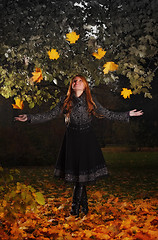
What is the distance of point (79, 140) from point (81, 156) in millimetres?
243

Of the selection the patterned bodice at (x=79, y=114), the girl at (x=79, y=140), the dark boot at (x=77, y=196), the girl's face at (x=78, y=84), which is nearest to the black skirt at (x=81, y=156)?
the girl at (x=79, y=140)

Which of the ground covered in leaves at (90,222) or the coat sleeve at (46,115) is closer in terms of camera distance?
the ground covered in leaves at (90,222)

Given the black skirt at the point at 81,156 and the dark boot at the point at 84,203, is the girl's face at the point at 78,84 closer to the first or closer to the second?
the black skirt at the point at 81,156

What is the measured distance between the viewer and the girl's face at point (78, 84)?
18.4 feet

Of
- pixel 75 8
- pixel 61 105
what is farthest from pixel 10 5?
pixel 61 105

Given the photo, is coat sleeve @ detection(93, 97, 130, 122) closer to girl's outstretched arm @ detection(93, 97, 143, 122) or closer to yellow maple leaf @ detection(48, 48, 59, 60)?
girl's outstretched arm @ detection(93, 97, 143, 122)

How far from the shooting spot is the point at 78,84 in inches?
221

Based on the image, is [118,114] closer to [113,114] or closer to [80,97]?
[113,114]

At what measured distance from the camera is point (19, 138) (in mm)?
16031

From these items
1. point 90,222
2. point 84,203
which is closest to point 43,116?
point 84,203

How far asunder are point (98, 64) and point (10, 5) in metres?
2.72

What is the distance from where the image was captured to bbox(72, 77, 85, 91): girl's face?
18.4 ft

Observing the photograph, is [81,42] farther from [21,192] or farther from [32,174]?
[32,174]

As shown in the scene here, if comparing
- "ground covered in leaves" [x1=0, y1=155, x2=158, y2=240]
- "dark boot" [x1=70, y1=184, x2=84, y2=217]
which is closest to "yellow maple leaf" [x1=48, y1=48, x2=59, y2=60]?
"ground covered in leaves" [x1=0, y1=155, x2=158, y2=240]
